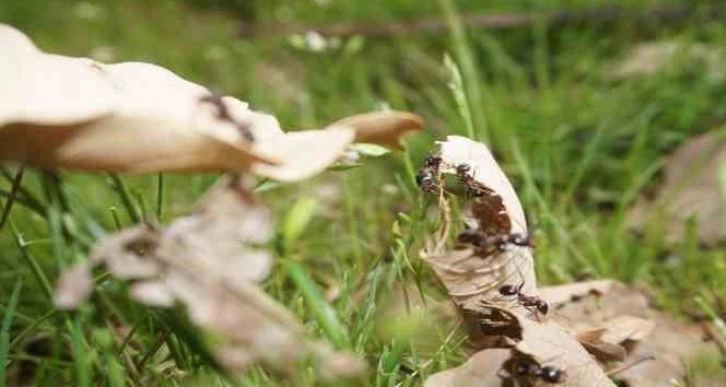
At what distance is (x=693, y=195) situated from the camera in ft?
6.76

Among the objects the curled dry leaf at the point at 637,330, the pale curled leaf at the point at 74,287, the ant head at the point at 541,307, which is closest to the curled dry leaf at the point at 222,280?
the pale curled leaf at the point at 74,287

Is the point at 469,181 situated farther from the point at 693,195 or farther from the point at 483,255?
the point at 693,195

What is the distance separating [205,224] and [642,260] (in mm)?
1169

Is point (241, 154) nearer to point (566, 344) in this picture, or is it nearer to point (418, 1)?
point (566, 344)

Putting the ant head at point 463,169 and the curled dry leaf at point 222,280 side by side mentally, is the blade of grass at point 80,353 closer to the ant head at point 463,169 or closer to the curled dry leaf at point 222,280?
the curled dry leaf at point 222,280

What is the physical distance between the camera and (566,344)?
110 cm

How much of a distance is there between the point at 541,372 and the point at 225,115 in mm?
392

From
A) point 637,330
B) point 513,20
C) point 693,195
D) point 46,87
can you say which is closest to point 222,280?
point 46,87

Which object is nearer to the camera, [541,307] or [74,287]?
[74,287]

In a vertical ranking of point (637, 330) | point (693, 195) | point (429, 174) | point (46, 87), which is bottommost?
point (637, 330)

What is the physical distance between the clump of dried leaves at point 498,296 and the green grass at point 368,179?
0.20 feet

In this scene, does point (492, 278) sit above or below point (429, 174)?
below

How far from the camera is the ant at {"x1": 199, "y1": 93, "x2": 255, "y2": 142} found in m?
0.88

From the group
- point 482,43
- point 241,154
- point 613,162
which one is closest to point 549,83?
point 482,43
